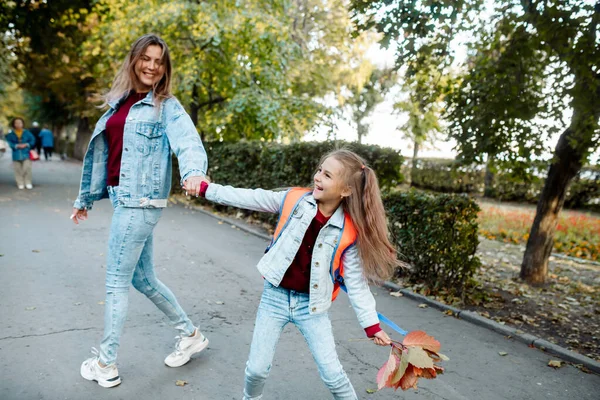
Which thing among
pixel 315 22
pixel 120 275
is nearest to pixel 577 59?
pixel 120 275

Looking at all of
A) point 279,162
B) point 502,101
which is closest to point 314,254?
point 502,101

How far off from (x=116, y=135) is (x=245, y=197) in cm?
114

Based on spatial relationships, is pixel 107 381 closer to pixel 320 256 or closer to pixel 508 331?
pixel 320 256

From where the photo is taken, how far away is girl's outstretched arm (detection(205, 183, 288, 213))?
2.67 m

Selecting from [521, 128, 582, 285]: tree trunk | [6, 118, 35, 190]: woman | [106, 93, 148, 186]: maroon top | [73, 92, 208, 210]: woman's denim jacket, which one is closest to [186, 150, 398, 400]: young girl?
[73, 92, 208, 210]: woman's denim jacket

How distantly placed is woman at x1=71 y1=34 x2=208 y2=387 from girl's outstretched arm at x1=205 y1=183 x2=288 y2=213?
0.45 meters

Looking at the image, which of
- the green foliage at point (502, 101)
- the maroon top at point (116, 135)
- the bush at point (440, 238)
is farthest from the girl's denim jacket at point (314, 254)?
the green foliage at point (502, 101)

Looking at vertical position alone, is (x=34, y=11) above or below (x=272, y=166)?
above

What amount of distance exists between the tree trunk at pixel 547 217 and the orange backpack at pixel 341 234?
18.7 feet

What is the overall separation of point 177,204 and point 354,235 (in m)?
11.3

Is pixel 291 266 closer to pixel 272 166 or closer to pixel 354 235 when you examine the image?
pixel 354 235

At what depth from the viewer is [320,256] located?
2656 millimetres

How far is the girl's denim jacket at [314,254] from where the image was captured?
8.66 ft

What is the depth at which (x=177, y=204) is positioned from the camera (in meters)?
13.5
